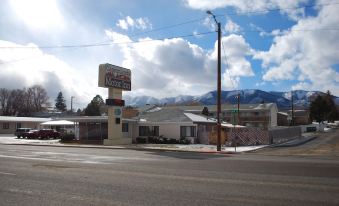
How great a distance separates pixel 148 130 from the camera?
49812 millimetres

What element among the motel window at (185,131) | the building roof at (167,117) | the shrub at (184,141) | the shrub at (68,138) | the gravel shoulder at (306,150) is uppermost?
the building roof at (167,117)

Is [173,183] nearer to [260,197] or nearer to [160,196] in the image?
[160,196]

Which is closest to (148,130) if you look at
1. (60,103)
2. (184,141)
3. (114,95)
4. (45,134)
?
(184,141)

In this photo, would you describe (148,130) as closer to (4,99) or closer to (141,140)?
(141,140)

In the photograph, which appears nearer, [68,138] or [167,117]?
[68,138]

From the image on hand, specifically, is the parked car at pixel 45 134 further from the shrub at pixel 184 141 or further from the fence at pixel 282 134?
the fence at pixel 282 134

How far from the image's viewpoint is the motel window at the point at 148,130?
4926cm

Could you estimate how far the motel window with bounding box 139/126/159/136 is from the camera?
4926 centimetres

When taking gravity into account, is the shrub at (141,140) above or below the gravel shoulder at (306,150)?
above

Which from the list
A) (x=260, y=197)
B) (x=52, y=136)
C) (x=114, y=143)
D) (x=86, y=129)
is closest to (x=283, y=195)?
(x=260, y=197)

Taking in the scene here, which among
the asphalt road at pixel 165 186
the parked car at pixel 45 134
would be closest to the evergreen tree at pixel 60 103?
the parked car at pixel 45 134

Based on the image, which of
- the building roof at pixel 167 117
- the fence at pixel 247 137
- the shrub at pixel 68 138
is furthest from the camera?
the building roof at pixel 167 117

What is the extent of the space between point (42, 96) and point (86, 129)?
3823 inches

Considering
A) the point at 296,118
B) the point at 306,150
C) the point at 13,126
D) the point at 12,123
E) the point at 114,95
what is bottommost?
the point at 306,150
